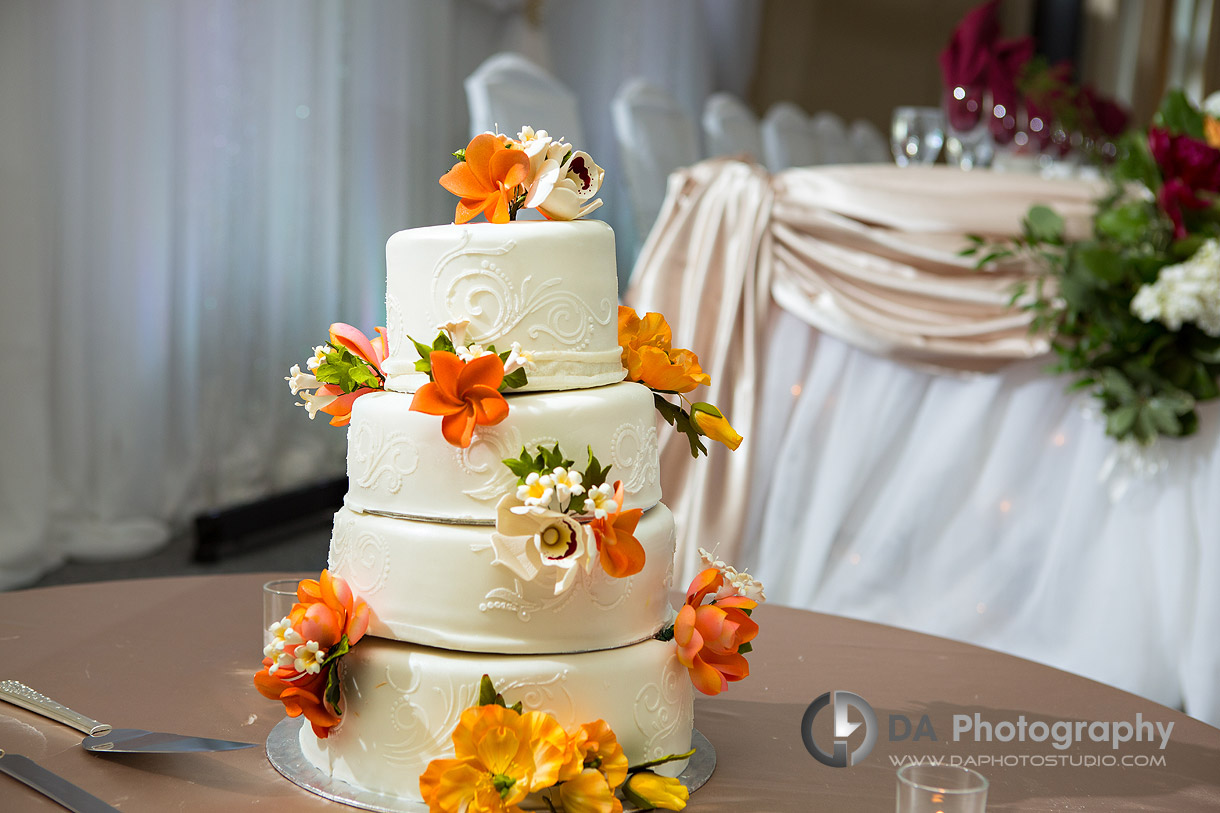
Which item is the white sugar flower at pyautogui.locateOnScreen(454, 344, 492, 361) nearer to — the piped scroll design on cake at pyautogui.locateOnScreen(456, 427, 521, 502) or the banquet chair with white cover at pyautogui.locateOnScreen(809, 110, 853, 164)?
the piped scroll design on cake at pyautogui.locateOnScreen(456, 427, 521, 502)

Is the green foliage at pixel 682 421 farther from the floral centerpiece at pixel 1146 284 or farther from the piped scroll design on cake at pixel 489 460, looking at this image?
the floral centerpiece at pixel 1146 284

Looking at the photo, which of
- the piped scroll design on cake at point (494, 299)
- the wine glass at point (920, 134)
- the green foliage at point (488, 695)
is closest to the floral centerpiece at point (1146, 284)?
the wine glass at point (920, 134)

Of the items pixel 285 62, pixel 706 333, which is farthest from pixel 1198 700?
pixel 285 62

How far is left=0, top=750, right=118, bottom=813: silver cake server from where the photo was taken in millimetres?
558

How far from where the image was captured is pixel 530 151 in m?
0.72

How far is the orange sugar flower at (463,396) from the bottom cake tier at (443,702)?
0.46ft

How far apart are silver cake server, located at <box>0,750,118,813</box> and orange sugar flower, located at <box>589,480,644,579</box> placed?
0.28m

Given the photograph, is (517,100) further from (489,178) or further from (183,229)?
(489,178)

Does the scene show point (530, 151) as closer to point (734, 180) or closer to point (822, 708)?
point (822, 708)

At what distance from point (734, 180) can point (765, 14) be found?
413 centimetres

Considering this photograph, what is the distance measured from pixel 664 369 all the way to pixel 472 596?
0.21 meters

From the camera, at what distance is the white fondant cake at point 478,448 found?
2.26 ft

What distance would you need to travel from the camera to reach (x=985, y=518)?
85.6 inches

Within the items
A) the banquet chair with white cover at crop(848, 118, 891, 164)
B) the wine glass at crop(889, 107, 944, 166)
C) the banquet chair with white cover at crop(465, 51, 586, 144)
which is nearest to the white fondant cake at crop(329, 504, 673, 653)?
the banquet chair with white cover at crop(465, 51, 586, 144)
